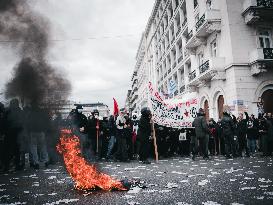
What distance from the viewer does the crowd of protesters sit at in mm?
9219

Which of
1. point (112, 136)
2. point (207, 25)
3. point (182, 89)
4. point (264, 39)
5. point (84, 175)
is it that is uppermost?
point (207, 25)

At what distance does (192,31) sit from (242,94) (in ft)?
32.4

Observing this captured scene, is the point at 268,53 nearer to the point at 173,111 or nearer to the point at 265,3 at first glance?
the point at 265,3

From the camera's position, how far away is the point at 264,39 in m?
22.5

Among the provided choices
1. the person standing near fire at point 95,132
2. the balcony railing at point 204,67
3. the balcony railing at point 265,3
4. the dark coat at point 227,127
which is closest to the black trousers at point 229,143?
the dark coat at point 227,127

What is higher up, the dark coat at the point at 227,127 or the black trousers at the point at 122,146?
the dark coat at the point at 227,127

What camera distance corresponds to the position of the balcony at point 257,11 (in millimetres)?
21094

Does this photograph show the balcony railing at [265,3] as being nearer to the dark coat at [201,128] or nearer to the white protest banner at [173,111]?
the white protest banner at [173,111]

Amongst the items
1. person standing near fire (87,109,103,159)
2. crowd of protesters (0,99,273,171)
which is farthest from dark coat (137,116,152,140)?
person standing near fire (87,109,103,159)

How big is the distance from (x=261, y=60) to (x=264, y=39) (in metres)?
2.72

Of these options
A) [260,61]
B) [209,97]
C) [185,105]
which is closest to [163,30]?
[209,97]

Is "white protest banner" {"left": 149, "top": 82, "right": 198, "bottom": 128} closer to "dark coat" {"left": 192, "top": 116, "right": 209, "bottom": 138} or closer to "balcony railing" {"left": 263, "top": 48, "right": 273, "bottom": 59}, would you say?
"dark coat" {"left": 192, "top": 116, "right": 209, "bottom": 138}

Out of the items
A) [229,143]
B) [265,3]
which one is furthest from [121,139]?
Result: [265,3]

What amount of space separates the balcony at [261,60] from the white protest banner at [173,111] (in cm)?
911
